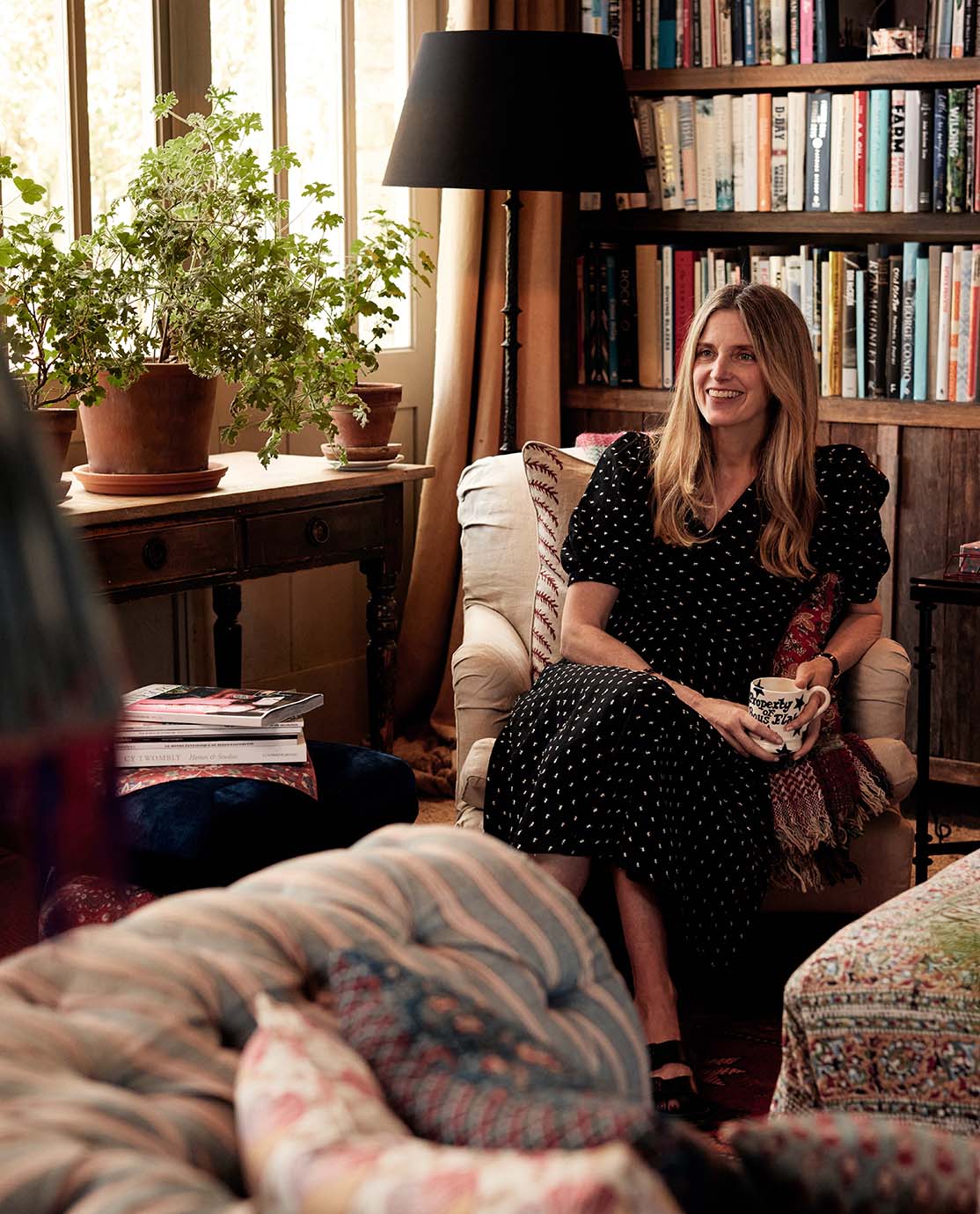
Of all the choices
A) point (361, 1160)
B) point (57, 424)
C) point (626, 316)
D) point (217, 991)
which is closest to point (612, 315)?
point (626, 316)

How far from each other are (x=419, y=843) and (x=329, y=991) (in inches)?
7.0

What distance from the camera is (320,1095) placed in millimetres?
816

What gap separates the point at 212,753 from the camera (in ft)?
6.99

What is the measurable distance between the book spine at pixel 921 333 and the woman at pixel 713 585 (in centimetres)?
91

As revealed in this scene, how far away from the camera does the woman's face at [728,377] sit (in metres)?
2.54

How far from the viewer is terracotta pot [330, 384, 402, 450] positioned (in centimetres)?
305

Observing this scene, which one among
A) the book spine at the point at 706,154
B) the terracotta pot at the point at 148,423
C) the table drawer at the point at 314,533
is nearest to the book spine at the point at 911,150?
the book spine at the point at 706,154

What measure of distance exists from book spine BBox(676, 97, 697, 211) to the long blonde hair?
1147mm

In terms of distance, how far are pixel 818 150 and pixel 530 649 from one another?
1519 mm

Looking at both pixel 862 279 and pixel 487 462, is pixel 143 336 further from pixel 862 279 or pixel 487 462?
pixel 862 279

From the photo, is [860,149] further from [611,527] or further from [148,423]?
[148,423]

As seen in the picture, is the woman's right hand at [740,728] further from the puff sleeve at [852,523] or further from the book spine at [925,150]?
the book spine at [925,150]

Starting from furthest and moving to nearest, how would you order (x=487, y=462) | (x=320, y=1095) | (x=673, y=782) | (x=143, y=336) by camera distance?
(x=487, y=462), (x=143, y=336), (x=673, y=782), (x=320, y=1095)

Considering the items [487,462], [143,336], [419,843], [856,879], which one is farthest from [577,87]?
[419,843]
